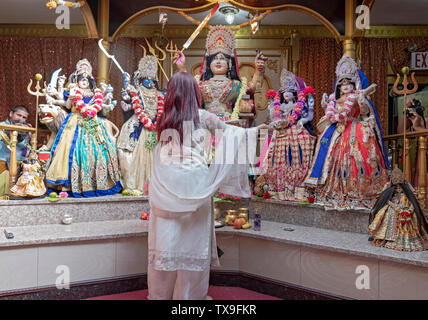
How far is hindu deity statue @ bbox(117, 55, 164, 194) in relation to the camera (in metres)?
4.12

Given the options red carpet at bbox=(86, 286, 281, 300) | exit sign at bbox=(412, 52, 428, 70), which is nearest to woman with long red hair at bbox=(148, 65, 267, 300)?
red carpet at bbox=(86, 286, 281, 300)

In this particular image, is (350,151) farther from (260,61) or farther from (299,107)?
(260,61)

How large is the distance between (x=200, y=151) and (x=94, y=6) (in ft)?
11.4

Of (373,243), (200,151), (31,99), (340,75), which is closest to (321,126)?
(340,75)

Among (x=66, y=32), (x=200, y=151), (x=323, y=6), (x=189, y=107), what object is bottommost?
(x=200, y=151)

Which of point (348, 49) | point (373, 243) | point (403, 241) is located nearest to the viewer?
point (403, 241)

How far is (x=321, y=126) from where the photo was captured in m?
4.00

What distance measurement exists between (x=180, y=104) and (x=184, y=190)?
2.03ft

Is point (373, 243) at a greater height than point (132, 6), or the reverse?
point (132, 6)

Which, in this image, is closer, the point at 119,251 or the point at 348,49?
the point at 119,251

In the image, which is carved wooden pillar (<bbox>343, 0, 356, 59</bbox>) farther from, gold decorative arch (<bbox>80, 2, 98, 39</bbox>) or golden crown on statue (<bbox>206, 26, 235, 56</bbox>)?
gold decorative arch (<bbox>80, 2, 98, 39</bbox>)

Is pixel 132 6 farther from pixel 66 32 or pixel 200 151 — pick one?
pixel 200 151

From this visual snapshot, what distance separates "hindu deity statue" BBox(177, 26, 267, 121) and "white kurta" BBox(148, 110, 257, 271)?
5.74 feet

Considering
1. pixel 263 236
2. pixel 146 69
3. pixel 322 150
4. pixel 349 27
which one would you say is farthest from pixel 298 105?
pixel 146 69
